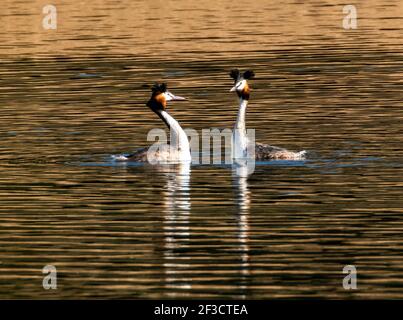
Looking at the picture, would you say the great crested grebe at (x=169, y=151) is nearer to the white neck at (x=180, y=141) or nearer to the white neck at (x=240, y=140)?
the white neck at (x=180, y=141)

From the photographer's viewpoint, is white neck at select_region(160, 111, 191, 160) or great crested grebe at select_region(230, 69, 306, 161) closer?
great crested grebe at select_region(230, 69, 306, 161)

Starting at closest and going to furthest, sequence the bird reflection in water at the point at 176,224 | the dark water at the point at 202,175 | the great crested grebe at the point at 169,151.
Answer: the bird reflection in water at the point at 176,224
the dark water at the point at 202,175
the great crested grebe at the point at 169,151

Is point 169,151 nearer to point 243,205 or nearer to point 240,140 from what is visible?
point 240,140

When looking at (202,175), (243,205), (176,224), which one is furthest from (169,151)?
(176,224)

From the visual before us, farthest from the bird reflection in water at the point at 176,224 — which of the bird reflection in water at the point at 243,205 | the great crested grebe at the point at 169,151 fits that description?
the bird reflection in water at the point at 243,205

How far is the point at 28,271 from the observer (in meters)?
19.2

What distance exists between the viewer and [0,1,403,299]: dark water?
18891mm

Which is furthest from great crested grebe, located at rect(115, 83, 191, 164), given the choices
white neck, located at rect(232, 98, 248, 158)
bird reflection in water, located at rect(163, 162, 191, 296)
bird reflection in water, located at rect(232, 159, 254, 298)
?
bird reflection in water, located at rect(232, 159, 254, 298)

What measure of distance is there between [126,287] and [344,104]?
16.3 m

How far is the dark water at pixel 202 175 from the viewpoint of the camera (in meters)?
18.9

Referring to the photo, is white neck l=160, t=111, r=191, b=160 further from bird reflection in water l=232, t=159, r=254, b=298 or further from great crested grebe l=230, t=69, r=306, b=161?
bird reflection in water l=232, t=159, r=254, b=298

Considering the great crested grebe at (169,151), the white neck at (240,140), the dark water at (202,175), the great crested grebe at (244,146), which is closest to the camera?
the dark water at (202,175)

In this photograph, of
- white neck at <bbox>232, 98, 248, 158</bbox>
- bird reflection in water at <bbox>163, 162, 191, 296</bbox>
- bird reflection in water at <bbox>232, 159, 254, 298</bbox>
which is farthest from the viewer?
white neck at <bbox>232, 98, 248, 158</bbox>

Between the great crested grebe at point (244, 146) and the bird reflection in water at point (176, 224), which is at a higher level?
the great crested grebe at point (244, 146)
